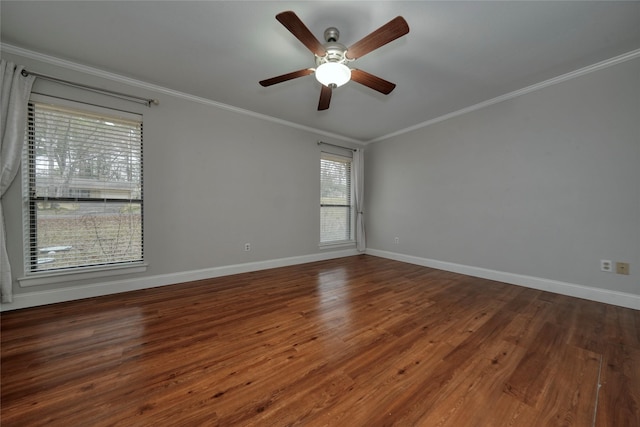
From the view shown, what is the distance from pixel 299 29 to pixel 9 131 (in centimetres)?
288

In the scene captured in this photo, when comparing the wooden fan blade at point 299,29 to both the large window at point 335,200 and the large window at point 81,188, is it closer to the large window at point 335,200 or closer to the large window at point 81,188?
the large window at point 81,188

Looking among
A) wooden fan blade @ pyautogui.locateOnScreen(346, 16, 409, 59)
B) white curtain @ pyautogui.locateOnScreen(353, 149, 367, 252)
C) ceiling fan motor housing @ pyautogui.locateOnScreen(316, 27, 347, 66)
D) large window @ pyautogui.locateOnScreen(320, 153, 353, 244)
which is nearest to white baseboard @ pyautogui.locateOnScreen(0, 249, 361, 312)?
large window @ pyautogui.locateOnScreen(320, 153, 353, 244)

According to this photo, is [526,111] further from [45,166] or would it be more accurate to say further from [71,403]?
[45,166]

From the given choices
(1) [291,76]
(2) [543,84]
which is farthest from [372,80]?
(2) [543,84]

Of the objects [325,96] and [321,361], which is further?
[325,96]

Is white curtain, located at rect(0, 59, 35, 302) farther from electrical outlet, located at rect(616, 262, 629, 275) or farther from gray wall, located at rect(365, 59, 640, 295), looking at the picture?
electrical outlet, located at rect(616, 262, 629, 275)

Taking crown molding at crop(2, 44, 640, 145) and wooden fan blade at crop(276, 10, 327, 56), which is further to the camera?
crown molding at crop(2, 44, 640, 145)

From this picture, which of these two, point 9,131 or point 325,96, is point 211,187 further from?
point 325,96

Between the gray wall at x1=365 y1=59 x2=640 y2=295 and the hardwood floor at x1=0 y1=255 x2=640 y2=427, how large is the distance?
588mm

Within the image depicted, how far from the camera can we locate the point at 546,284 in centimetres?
282

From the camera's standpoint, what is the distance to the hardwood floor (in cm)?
113

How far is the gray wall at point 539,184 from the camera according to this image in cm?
238

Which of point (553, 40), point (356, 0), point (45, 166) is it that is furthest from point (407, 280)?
point (45, 166)

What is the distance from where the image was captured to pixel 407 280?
128 inches
